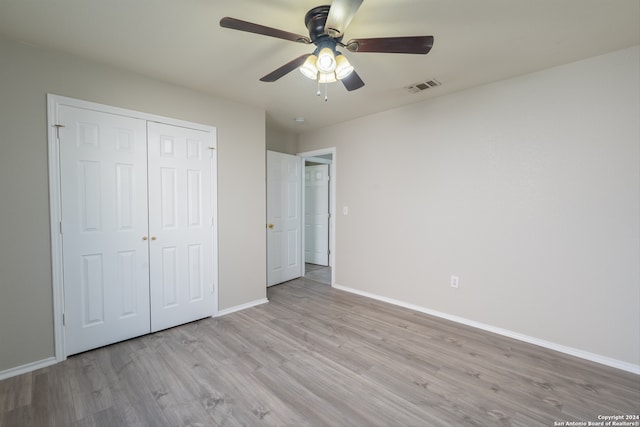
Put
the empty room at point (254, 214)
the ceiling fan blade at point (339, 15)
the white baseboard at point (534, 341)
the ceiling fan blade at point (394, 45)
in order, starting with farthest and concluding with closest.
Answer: the white baseboard at point (534, 341), the empty room at point (254, 214), the ceiling fan blade at point (394, 45), the ceiling fan blade at point (339, 15)

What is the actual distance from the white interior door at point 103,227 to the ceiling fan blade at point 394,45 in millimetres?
2148

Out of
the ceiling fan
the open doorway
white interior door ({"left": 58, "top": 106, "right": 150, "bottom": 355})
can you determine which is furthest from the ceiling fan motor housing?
the open doorway

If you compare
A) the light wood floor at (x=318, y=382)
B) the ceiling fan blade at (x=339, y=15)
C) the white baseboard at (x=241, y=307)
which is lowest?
the light wood floor at (x=318, y=382)

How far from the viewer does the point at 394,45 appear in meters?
1.51

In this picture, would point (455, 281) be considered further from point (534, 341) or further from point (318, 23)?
point (318, 23)

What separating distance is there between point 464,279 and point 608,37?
2.25 metres

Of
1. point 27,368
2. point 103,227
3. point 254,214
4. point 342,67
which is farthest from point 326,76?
point 27,368

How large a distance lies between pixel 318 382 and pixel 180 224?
2029 mm

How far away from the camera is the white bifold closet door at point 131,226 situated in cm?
219

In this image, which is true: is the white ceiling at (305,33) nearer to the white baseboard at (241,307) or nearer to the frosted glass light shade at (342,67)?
the frosted glass light shade at (342,67)

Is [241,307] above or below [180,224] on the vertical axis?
below

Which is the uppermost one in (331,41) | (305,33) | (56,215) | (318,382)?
(305,33)

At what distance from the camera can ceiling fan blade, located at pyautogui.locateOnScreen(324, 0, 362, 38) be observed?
1.26 metres

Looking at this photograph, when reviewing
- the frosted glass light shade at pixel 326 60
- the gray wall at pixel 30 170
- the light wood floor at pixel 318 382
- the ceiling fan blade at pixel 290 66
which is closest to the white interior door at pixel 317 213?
the light wood floor at pixel 318 382
